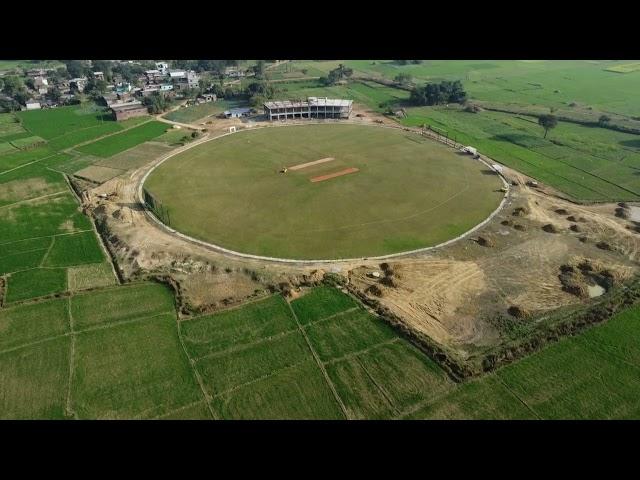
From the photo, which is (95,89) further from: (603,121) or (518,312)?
(603,121)

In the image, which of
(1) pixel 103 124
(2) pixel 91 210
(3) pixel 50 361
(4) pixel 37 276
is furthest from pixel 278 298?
(1) pixel 103 124

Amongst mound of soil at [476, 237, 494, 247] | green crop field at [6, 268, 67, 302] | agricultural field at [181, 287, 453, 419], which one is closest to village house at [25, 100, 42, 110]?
green crop field at [6, 268, 67, 302]

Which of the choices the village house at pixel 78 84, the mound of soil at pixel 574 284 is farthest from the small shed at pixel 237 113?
the mound of soil at pixel 574 284

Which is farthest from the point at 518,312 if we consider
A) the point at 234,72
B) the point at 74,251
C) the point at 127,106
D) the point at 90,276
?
the point at 234,72

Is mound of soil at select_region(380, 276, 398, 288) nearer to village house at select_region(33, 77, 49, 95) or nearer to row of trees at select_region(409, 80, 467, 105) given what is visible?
row of trees at select_region(409, 80, 467, 105)

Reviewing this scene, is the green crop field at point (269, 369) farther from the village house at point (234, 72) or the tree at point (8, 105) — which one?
the village house at point (234, 72)

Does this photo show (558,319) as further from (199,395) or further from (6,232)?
(6,232)
